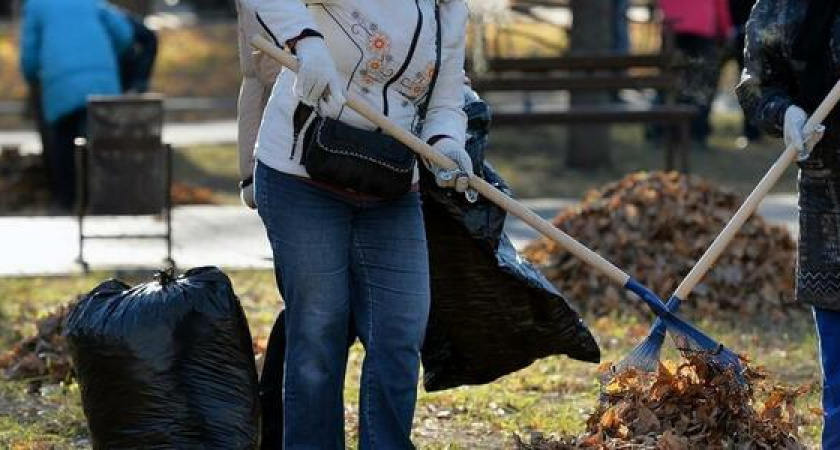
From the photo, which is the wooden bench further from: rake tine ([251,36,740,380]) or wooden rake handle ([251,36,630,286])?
wooden rake handle ([251,36,630,286])

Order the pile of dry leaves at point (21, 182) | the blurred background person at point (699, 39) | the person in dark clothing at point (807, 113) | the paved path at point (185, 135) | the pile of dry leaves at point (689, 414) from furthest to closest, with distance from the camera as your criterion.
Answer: the paved path at point (185, 135) → the blurred background person at point (699, 39) → the pile of dry leaves at point (21, 182) → the pile of dry leaves at point (689, 414) → the person in dark clothing at point (807, 113)

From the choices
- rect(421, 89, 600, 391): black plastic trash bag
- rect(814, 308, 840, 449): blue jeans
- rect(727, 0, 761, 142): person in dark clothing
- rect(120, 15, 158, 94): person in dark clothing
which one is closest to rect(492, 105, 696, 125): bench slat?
rect(120, 15, 158, 94): person in dark clothing

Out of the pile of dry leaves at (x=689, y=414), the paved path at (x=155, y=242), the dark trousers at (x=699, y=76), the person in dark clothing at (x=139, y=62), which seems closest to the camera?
the pile of dry leaves at (x=689, y=414)

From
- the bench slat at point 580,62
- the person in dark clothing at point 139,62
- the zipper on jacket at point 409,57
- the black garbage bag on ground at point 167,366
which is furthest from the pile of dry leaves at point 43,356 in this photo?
the bench slat at point 580,62

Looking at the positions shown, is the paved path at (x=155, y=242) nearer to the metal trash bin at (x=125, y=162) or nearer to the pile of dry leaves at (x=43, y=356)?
the metal trash bin at (x=125, y=162)

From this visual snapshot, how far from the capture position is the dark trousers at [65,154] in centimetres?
1215

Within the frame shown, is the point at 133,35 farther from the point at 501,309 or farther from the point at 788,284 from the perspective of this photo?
the point at 501,309

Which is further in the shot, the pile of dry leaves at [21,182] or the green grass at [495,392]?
the pile of dry leaves at [21,182]

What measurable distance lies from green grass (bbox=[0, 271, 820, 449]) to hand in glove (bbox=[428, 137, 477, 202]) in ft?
4.50

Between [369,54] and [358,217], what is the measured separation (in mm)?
448

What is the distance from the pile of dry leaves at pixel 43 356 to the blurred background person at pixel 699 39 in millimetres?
8300

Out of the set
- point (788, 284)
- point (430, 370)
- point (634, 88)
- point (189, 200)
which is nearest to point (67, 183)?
point (189, 200)

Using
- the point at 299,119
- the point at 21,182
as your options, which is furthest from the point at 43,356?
the point at 21,182

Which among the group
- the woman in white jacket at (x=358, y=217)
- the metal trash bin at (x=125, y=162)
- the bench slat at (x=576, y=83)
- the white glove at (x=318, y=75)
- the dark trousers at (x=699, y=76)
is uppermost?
the white glove at (x=318, y=75)
